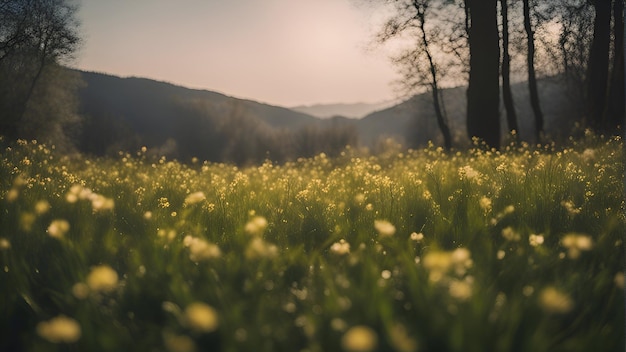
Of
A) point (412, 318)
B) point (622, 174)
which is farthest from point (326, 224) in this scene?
point (622, 174)

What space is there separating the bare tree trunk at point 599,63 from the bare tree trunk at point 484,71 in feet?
9.17

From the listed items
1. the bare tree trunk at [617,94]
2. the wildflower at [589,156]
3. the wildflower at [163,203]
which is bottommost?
the wildflower at [163,203]

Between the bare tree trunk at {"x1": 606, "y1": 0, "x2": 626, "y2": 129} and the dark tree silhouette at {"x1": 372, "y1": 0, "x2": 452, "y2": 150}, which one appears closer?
the bare tree trunk at {"x1": 606, "y1": 0, "x2": 626, "y2": 129}

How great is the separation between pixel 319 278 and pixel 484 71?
9.22 metres

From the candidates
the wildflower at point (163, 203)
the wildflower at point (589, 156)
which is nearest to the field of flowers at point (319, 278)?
the wildflower at point (163, 203)

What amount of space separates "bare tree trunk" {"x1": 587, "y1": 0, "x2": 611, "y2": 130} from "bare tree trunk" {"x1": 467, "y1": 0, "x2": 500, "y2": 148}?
2.79 meters

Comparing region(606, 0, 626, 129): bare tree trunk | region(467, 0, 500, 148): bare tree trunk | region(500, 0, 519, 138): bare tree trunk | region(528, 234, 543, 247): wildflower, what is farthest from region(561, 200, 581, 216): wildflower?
region(500, 0, 519, 138): bare tree trunk

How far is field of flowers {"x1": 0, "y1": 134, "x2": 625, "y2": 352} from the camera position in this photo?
132 cm

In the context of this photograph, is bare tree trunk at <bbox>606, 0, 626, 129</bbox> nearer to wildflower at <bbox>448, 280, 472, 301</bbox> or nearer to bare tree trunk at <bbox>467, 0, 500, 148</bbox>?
bare tree trunk at <bbox>467, 0, 500, 148</bbox>

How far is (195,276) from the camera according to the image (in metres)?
1.90

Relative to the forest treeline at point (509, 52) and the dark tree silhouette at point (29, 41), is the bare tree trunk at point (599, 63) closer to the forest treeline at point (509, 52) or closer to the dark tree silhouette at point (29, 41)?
the forest treeline at point (509, 52)

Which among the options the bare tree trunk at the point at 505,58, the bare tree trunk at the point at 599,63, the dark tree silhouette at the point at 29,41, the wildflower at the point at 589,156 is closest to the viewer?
the dark tree silhouette at the point at 29,41

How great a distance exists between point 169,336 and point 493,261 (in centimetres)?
149

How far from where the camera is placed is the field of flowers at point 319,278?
4.33ft
